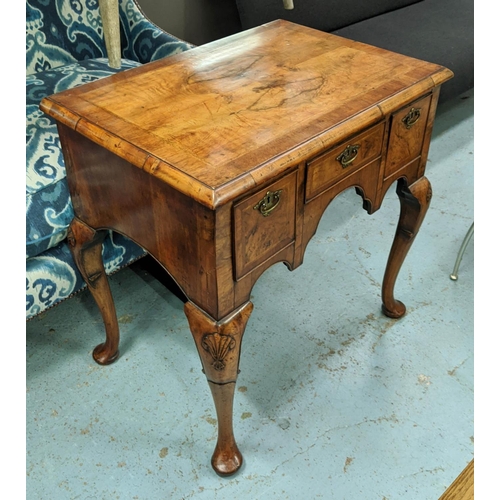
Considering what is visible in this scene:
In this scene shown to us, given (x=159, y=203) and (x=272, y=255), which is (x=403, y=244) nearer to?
(x=272, y=255)

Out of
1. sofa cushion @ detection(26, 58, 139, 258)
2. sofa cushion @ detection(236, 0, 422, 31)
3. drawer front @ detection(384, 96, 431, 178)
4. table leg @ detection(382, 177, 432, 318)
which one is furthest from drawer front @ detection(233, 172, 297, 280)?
sofa cushion @ detection(236, 0, 422, 31)

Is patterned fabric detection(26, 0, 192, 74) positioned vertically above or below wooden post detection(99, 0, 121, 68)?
below

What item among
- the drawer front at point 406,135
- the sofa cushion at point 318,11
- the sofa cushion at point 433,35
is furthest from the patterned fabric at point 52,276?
the sofa cushion at point 433,35

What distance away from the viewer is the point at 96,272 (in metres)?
1.30

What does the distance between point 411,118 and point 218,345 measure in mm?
607

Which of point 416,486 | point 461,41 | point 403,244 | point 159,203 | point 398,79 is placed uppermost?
point 398,79

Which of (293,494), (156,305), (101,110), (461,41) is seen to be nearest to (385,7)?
(461,41)

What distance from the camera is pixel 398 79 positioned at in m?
1.14

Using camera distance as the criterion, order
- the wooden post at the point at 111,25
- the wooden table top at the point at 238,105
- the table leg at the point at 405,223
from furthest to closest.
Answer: the table leg at the point at 405,223 < the wooden post at the point at 111,25 < the wooden table top at the point at 238,105

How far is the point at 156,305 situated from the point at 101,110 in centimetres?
74

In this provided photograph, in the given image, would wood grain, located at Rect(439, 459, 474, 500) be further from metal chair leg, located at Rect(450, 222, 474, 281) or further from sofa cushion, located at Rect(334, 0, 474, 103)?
sofa cushion, located at Rect(334, 0, 474, 103)

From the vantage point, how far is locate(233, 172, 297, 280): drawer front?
913mm

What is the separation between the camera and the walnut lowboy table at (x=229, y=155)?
0.91 metres

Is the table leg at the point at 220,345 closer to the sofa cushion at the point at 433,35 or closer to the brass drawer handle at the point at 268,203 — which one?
the brass drawer handle at the point at 268,203
